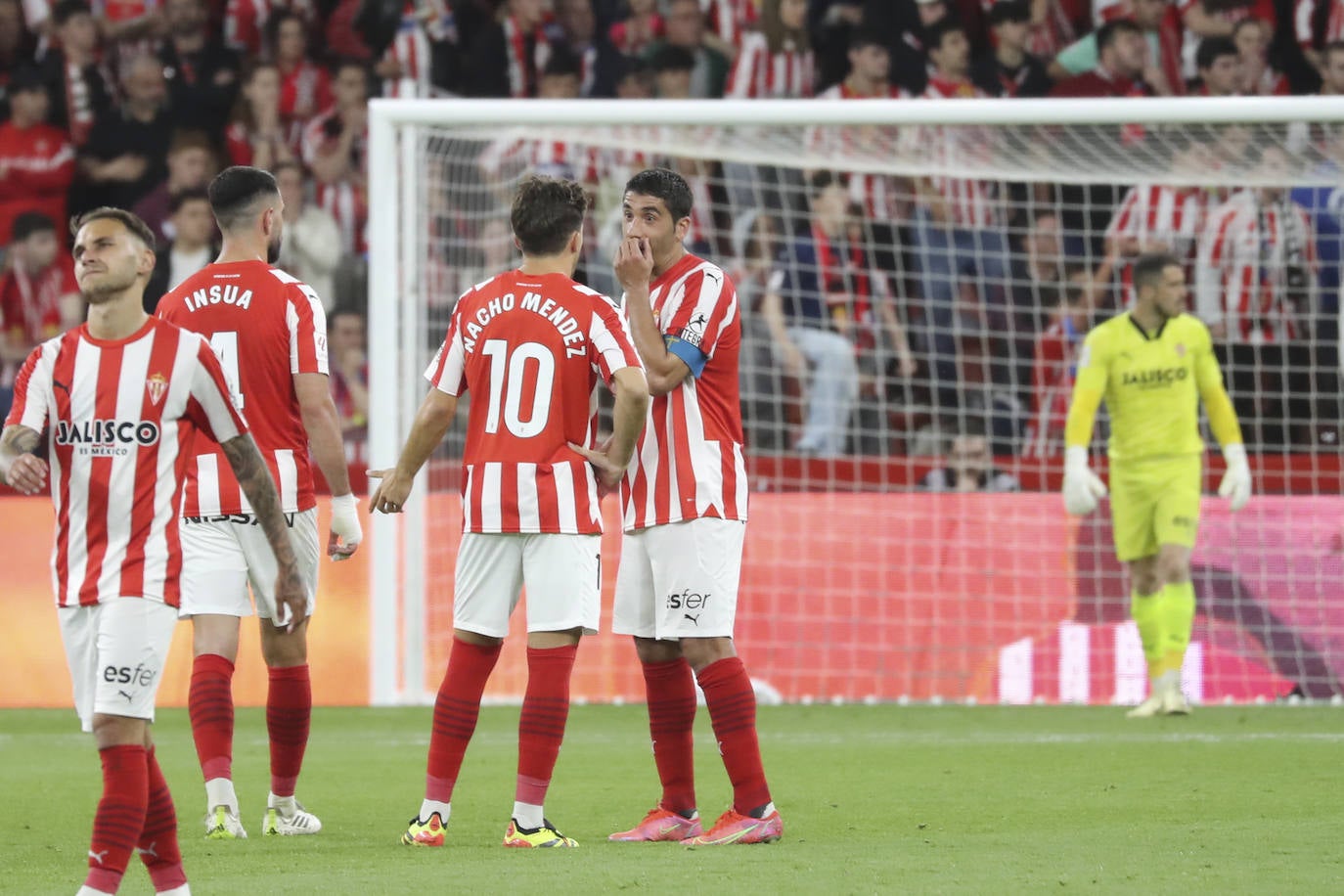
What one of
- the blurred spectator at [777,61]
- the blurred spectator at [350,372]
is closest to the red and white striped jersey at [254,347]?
the blurred spectator at [350,372]

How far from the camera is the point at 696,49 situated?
15.3 m

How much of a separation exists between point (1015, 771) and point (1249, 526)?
406 cm

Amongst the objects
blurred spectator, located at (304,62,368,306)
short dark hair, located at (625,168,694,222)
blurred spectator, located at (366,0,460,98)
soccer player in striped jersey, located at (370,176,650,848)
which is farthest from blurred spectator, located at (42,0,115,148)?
soccer player in striped jersey, located at (370,176,650,848)

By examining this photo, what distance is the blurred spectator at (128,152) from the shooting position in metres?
14.9

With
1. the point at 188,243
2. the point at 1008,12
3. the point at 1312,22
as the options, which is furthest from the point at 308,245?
the point at 1312,22

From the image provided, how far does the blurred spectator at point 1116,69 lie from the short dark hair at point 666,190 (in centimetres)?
893

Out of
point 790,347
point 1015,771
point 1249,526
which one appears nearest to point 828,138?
point 790,347

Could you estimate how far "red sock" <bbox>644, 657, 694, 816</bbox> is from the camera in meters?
6.18

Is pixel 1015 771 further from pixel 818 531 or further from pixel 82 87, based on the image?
pixel 82 87

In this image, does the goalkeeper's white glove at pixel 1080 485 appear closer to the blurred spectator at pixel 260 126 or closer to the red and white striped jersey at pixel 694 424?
the red and white striped jersey at pixel 694 424

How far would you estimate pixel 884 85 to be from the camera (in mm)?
14727

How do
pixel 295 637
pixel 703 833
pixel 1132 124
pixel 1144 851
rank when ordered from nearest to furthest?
pixel 1144 851, pixel 703 833, pixel 295 637, pixel 1132 124

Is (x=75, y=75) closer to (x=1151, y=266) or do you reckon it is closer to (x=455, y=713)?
(x=1151, y=266)

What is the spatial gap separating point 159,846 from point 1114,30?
38.5 feet
